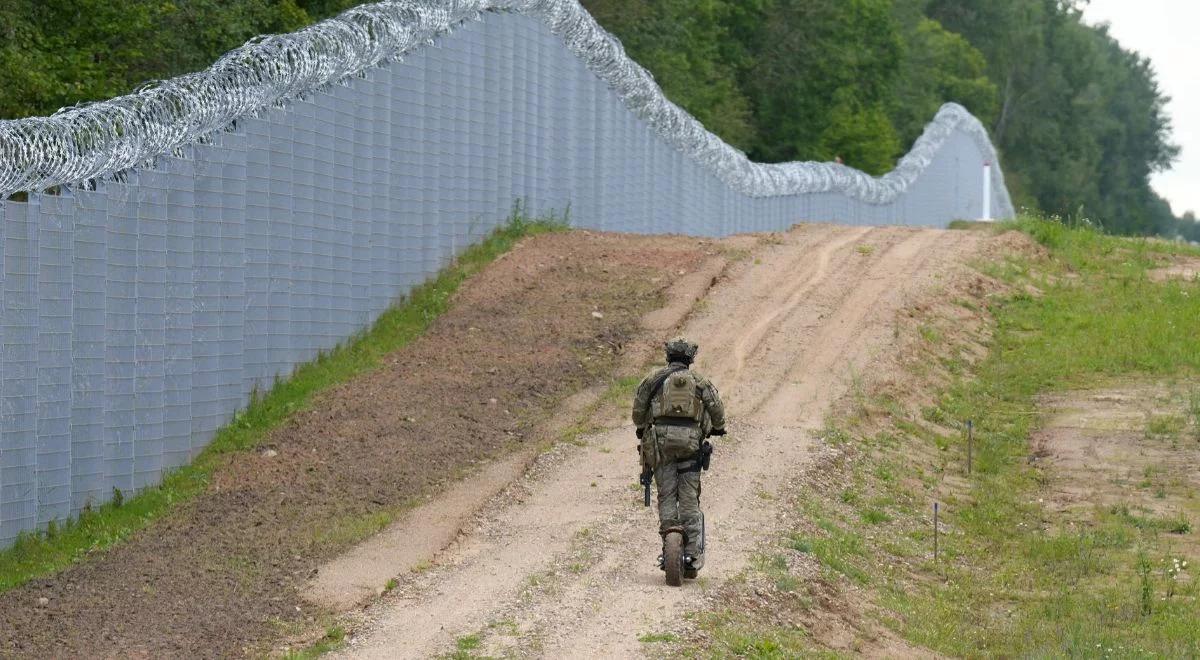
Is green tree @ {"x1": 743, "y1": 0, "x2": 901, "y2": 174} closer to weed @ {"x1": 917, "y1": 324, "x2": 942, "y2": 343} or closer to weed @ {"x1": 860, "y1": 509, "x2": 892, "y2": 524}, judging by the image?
weed @ {"x1": 917, "y1": 324, "x2": 942, "y2": 343}

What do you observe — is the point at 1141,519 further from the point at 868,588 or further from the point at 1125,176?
the point at 1125,176

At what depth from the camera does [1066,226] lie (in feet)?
85.3

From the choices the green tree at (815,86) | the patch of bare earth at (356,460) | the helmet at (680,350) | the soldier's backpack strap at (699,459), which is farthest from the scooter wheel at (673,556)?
the green tree at (815,86)

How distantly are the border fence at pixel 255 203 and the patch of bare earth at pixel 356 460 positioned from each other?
762 millimetres

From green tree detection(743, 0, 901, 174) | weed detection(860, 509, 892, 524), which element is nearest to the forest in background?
green tree detection(743, 0, 901, 174)

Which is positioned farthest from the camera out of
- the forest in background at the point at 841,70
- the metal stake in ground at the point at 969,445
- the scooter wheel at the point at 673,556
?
the forest in background at the point at 841,70

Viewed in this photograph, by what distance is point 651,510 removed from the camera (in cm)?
1316

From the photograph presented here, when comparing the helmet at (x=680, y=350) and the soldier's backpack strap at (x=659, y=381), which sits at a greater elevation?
the helmet at (x=680, y=350)

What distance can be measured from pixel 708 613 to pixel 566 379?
7.08 metres

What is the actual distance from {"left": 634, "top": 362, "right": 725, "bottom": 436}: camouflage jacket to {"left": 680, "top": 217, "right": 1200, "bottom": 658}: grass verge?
1210mm

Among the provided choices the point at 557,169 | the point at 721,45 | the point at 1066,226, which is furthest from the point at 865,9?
the point at 557,169

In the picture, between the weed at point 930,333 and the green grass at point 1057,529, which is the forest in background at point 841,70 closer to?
the green grass at point 1057,529

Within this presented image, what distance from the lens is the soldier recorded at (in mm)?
11000

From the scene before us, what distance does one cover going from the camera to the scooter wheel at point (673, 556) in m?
11.0
